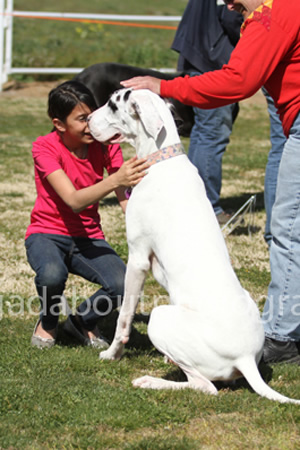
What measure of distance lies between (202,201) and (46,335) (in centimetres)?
135

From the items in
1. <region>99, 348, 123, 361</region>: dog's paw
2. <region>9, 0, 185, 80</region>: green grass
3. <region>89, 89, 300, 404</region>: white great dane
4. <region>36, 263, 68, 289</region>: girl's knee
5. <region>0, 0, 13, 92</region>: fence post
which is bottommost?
<region>9, 0, 185, 80</region>: green grass

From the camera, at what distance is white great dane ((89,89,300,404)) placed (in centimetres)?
330

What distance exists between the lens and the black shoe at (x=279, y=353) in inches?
162

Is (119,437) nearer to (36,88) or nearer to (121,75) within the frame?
(121,75)

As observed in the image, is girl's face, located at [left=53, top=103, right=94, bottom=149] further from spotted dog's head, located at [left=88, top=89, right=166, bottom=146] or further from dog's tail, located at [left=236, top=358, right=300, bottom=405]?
dog's tail, located at [left=236, top=358, right=300, bottom=405]

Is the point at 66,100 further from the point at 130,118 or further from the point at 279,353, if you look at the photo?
the point at 279,353

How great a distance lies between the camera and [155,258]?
3766mm

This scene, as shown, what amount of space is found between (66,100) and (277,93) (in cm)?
124

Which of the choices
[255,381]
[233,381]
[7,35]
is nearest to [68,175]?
[233,381]

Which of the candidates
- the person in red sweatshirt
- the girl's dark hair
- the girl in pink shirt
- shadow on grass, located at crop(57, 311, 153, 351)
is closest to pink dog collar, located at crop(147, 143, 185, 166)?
the person in red sweatshirt

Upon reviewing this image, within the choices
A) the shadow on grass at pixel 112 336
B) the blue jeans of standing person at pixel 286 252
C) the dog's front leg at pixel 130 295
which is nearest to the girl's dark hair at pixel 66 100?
the dog's front leg at pixel 130 295

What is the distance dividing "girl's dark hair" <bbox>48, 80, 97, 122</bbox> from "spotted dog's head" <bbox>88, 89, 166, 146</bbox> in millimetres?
291

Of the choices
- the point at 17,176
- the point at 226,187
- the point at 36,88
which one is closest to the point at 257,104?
the point at 36,88

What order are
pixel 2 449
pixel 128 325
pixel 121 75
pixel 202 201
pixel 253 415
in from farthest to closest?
pixel 121 75 < pixel 128 325 < pixel 202 201 < pixel 253 415 < pixel 2 449
